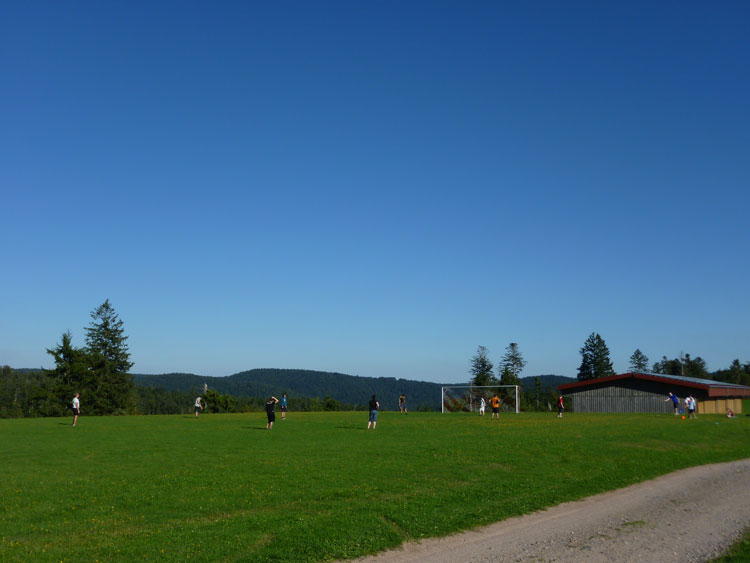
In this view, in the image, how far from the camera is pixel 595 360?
156500 mm

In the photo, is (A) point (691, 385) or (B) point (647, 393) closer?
(A) point (691, 385)

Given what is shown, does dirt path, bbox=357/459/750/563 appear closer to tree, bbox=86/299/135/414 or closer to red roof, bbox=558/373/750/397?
red roof, bbox=558/373/750/397

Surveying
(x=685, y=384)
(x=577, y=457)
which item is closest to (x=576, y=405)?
(x=685, y=384)

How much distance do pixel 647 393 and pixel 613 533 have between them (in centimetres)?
6168

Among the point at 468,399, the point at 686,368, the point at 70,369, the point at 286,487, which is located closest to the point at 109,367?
the point at 70,369

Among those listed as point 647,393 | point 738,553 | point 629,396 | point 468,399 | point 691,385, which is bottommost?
point 738,553

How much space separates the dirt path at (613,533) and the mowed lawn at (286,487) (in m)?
0.62

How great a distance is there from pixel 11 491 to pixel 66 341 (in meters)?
86.2

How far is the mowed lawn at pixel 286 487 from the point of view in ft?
39.2

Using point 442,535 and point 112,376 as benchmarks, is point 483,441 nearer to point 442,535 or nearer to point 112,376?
point 442,535

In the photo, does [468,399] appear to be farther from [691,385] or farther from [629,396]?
[691,385]

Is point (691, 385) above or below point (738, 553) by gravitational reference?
above

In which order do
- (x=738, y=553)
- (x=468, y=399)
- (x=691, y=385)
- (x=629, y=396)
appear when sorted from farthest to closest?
1. (x=468, y=399)
2. (x=629, y=396)
3. (x=691, y=385)
4. (x=738, y=553)

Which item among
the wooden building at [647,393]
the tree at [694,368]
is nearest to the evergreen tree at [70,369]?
the wooden building at [647,393]
